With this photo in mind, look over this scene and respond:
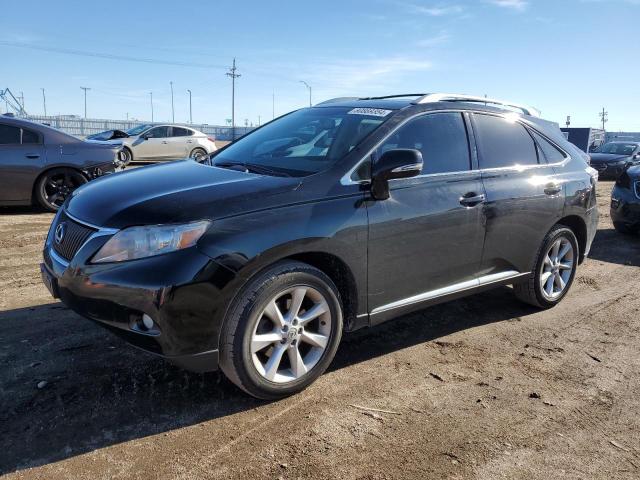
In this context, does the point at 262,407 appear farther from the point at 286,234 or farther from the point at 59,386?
the point at 59,386

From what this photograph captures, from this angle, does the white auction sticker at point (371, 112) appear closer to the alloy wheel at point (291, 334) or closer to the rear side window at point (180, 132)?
the alloy wheel at point (291, 334)

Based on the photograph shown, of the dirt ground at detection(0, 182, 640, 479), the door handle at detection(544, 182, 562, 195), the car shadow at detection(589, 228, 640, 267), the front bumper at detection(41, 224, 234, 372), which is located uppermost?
the door handle at detection(544, 182, 562, 195)

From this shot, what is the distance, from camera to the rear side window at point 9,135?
26.3 ft

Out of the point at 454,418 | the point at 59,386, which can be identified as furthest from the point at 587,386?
the point at 59,386

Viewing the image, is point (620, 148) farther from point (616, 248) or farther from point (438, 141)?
point (438, 141)

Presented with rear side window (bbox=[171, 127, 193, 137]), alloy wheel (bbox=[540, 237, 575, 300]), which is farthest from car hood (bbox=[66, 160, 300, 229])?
rear side window (bbox=[171, 127, 193, 137])

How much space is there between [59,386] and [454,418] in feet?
7.69

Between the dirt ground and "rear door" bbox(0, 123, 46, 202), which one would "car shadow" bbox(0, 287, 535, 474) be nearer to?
the dirt ground

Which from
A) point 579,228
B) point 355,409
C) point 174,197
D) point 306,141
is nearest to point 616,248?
point 579,228

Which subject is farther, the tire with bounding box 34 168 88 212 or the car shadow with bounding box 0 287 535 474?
the tire with bounding box 34 168 88 212

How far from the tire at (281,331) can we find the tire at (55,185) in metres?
6.47

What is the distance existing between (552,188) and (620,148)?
18661 millimetres

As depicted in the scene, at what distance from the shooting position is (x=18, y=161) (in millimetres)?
7957

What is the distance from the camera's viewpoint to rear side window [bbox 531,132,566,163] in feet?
15.5
